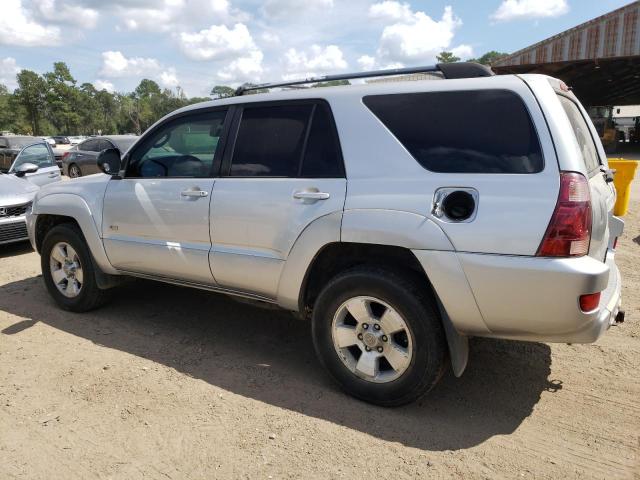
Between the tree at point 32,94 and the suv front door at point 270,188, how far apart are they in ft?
224

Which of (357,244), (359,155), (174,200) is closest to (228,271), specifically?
(174,200)

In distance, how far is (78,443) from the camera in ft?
9.07

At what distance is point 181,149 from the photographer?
12.9 ft

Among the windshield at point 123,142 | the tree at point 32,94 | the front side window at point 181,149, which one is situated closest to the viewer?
the front side window at point 181,149

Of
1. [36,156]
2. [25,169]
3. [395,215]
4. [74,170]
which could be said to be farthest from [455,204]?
[74,170]

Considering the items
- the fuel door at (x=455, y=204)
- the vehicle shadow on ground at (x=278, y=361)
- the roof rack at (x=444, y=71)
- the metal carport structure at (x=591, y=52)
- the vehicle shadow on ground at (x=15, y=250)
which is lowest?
the vehicle shadow on ground at (x=278, y=361)

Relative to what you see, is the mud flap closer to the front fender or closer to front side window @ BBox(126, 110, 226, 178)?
front side window @ BBox(126, 110, 226, 178)

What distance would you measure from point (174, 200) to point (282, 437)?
1882mm

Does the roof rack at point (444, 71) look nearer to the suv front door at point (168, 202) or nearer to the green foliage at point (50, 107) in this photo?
the suv front door at point (168, 202)

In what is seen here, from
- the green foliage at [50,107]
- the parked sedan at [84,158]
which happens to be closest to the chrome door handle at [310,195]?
the parked sedan at [84,158]

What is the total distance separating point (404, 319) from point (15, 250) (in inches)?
262

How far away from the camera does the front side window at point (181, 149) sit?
12.3 ft

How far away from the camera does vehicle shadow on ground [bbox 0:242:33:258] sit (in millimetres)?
7063

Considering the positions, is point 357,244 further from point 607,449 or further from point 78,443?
point 78,443
